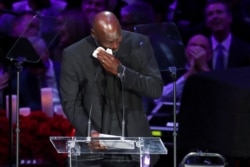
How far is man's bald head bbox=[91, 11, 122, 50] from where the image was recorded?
4270mm

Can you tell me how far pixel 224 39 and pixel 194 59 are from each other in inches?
14.7

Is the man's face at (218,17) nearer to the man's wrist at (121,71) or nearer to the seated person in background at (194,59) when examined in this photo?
the seated person in background at (194,59)

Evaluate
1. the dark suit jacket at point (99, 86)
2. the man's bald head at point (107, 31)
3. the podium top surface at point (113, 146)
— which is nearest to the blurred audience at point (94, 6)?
the dark suit jacket at point (99, 86)

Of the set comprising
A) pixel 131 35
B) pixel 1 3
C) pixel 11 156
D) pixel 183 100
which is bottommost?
pixel 11 156

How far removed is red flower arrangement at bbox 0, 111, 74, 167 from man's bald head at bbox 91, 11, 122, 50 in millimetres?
1812

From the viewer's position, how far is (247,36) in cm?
735

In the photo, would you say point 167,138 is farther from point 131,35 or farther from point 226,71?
point 131,35

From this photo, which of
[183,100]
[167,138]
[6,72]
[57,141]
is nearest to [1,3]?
[6,72]

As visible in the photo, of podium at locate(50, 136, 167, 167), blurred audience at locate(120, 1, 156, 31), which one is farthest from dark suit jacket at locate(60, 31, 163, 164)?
blurred audience at locate(120, 1, 156, 31)

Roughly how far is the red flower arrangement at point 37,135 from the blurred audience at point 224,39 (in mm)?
1903

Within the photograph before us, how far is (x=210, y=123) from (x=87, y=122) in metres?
0.79

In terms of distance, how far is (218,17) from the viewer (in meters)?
7.22

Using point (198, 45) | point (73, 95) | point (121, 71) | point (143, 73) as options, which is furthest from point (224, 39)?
point (121, 71)

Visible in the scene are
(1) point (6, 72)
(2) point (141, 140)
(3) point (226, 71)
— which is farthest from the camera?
(1) point (6, 72)
